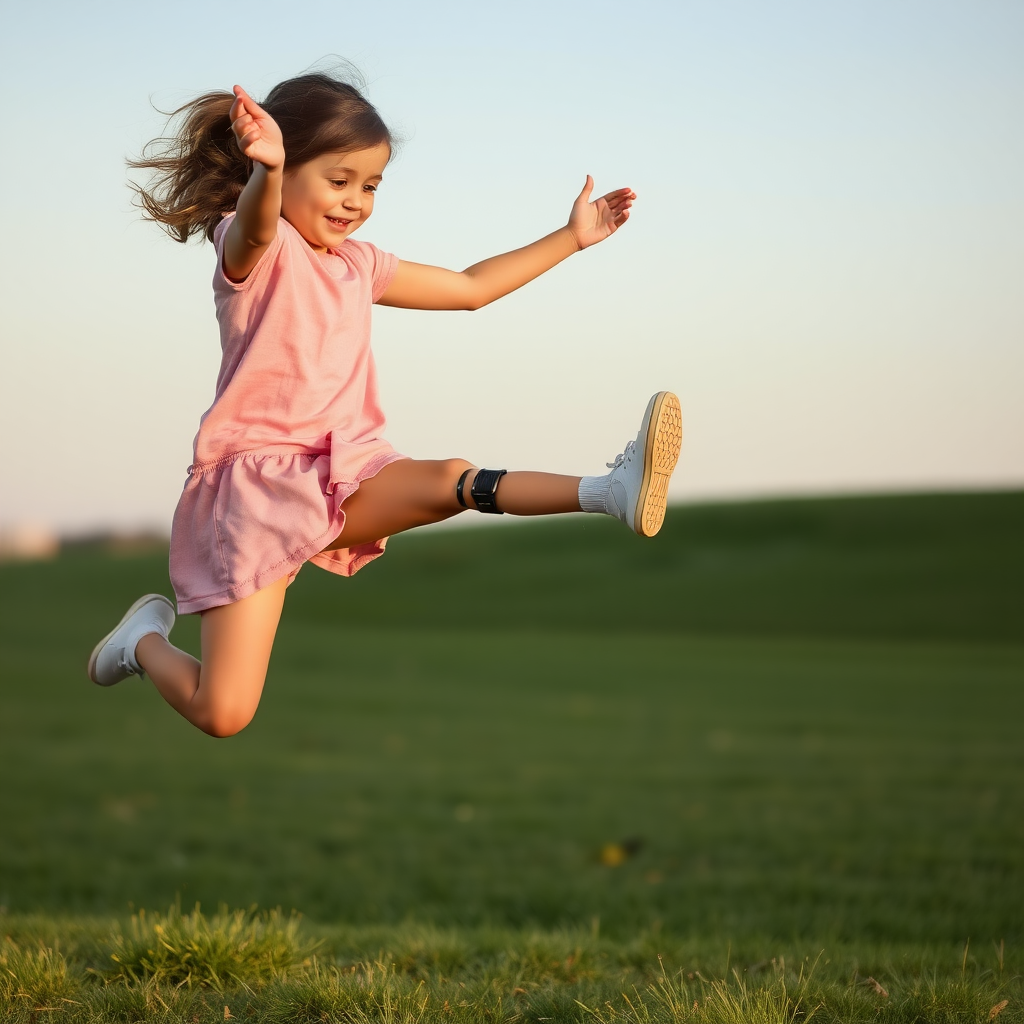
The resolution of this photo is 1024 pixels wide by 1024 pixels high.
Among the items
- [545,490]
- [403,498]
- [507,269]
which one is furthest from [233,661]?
[507,269]

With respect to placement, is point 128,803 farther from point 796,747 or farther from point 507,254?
point 507,254

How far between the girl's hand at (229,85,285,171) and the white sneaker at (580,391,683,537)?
1.23 m

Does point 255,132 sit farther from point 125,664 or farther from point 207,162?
point 125,664

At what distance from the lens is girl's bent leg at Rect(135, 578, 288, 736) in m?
3.63

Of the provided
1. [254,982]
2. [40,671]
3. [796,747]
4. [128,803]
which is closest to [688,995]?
[254,982]

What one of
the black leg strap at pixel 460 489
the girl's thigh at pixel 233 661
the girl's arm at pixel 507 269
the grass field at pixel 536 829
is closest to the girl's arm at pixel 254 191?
the girl's arm at pixel 507 269

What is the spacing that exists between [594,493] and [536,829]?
647cm

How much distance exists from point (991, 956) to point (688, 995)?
167cm

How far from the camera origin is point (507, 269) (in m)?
4.29

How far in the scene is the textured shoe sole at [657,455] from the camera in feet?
11.4

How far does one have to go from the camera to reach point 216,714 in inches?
143

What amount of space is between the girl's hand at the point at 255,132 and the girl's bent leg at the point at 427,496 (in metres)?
0.96

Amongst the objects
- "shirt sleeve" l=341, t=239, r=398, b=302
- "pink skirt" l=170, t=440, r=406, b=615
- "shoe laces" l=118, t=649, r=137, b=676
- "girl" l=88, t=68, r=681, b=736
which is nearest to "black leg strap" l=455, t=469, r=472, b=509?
"girl" l=88, t=68, r=681, b=736

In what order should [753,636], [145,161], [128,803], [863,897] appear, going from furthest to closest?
[753,636]
[128,803]
[863,897]
[145,161]
